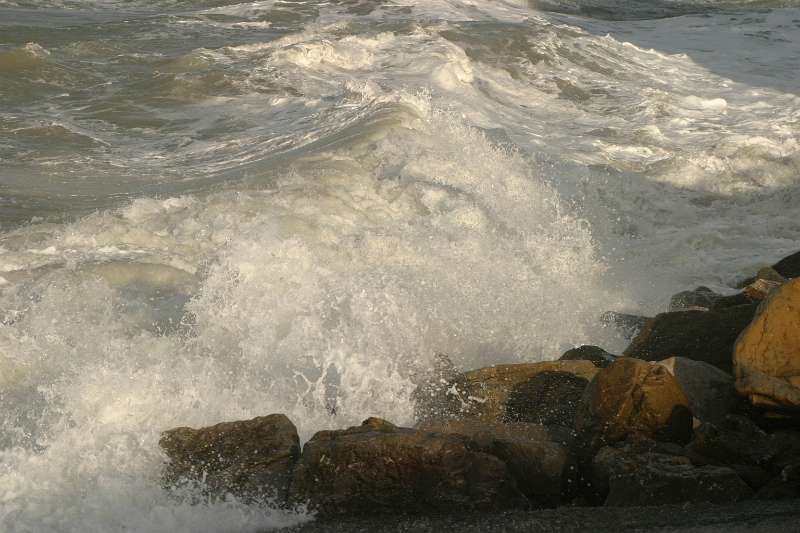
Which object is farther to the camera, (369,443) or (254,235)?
(254,235)

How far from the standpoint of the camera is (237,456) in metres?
4.26

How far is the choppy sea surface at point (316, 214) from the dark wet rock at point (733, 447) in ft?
4.85

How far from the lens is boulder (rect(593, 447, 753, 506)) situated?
3889 millimetres

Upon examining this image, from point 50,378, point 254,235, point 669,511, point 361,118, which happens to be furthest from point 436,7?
point 669,511

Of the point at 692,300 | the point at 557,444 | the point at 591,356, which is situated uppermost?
the point at 557,444

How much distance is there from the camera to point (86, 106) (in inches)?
468

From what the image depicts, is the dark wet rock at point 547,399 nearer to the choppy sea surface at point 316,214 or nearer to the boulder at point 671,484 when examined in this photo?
the choppy sea surface at point 316,214

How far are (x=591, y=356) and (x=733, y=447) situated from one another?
4.15 ft

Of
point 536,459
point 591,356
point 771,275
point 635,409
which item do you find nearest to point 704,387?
point 635,409

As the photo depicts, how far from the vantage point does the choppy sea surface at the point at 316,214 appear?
5.03m

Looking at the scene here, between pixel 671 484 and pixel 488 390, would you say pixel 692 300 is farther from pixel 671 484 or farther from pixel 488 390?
pixel 671 484

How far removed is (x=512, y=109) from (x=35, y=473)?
31.4ft

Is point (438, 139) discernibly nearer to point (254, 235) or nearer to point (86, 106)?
point (254, 235)

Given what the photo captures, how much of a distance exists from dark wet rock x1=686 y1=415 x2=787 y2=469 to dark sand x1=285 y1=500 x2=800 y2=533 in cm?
37
